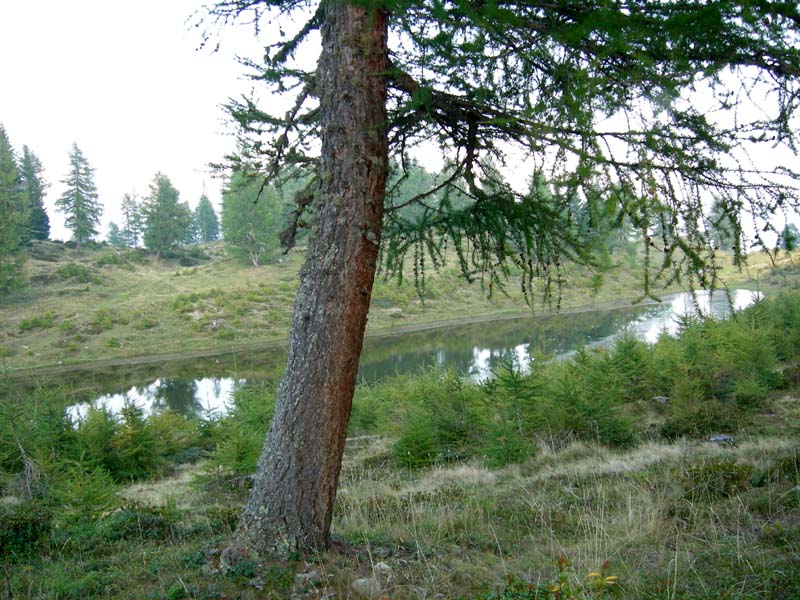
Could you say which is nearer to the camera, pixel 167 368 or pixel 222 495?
Answer: pixel 222 495

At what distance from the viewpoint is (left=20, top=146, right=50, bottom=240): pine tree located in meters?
57.5

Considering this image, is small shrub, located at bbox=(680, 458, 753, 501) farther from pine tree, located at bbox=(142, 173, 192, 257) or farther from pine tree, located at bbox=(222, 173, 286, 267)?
pine tree, located at bbox=(142, 173, 192, 257)

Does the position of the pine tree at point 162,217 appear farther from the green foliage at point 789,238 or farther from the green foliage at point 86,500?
the green foliage at point 789,238

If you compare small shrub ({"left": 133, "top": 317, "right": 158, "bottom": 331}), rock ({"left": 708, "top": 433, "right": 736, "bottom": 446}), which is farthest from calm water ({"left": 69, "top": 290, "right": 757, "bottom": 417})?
rock ({"left": 708, "top": 433, "right": 736, "bottom": 446})

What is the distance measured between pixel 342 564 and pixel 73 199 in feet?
208

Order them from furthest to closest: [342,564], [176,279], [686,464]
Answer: [176,279] < [686,464] < [342,564]

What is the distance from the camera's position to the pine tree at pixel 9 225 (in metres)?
39.5

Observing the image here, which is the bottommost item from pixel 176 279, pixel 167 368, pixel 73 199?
pixel 167 368

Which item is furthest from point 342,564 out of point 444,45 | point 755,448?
point 755,448

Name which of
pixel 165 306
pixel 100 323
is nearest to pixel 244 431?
pixel 100 323

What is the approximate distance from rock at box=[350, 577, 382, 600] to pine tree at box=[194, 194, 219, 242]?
8985 centimetres

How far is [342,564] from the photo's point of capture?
3.61 meters

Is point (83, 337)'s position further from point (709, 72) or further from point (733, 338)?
point (709, 72)

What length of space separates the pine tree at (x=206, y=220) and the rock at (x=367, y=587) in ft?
295
